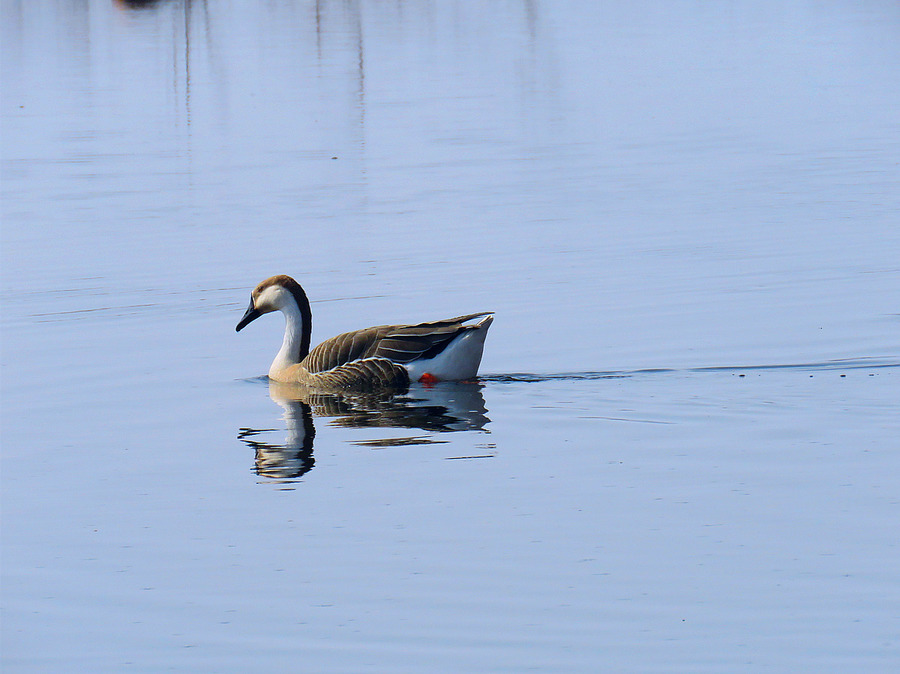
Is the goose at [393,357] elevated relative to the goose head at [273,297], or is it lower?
lower

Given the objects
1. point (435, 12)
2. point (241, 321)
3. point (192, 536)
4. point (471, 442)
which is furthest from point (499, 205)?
point (435, 12)

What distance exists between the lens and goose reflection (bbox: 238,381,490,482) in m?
9.73

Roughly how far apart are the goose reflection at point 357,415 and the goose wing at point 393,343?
29 centimetres

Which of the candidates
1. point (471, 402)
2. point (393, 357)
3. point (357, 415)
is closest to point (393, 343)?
point (393, 357)

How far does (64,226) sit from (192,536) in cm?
1235

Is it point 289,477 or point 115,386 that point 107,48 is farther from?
point 289,477

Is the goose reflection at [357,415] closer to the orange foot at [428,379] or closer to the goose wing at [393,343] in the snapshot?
the orange foot at [428,379]

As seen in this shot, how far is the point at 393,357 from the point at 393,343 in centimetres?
12

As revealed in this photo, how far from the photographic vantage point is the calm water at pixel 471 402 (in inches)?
263

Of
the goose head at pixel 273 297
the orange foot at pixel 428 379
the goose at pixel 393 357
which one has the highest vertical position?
the goose head at pixel 273 297

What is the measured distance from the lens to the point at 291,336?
12922mm

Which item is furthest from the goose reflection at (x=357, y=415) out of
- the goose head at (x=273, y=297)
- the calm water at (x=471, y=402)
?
the goose head at (x=273, y=297)

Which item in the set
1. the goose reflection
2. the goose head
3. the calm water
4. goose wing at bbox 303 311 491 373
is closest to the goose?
goose wing at bbox 303 311 491 373

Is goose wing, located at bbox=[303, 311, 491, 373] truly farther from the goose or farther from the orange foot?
the orange foot
